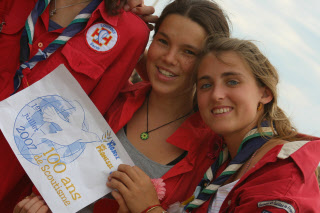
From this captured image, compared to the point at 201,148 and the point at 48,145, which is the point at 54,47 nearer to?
the point at 48,145

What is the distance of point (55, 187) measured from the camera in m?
2.06

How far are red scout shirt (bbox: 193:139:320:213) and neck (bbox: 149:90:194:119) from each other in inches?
32.8

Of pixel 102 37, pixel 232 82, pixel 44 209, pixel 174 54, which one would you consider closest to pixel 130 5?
pixel 102 37

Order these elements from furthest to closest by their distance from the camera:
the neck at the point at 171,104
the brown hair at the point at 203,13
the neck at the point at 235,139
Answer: the neck at the point at 171,104 → the brown hair at the point at 203,13 → the neck at the point at 235,139

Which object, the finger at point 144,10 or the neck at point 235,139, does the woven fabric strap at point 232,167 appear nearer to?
the neck at point 235,139

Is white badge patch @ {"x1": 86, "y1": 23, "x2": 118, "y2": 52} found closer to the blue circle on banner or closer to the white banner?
the white banner

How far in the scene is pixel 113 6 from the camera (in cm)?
227

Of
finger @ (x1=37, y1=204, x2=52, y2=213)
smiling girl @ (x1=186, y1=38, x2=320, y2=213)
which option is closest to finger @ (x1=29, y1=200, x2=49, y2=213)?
finger @ (x1=37, y1=204, x2=52, y2=213)

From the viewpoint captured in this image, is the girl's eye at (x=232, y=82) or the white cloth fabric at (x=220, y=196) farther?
the girl's eye at (x=232, y=82)

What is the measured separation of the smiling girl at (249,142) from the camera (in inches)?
68.4

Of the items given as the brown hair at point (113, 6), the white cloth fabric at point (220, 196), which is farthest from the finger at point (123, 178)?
the brown hair at point (113, 6)

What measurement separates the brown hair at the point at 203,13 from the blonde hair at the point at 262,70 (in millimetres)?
158

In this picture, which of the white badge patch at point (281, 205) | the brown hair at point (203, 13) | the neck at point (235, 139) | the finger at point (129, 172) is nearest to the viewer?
the white badge patch at point (281, 205)

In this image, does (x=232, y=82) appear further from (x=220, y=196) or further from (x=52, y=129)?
(x=52, y=129)
